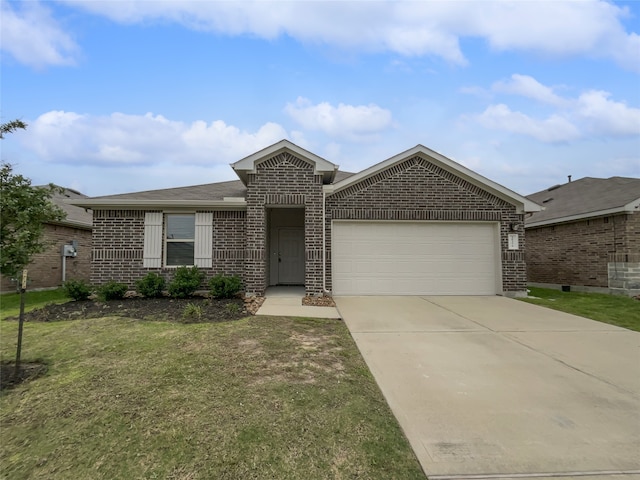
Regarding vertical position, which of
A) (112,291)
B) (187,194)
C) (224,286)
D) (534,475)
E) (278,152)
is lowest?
(534,475)

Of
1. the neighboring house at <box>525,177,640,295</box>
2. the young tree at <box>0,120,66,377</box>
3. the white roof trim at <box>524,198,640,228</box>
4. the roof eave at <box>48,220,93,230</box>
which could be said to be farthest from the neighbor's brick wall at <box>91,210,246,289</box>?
the neighboring house at <box>525,177,640,295</box>

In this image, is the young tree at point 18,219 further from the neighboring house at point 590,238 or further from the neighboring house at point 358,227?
the neighboring house at point 590,238

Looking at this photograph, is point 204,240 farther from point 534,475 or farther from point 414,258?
point 534,475

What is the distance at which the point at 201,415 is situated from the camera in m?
3.22

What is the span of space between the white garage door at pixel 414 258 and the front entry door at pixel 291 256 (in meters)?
2.80

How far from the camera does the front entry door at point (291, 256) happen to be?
43.7ft

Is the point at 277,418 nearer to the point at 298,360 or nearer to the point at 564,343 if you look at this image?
the point at 298,360

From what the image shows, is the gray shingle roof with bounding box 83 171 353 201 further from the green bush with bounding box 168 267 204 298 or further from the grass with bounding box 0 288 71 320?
the grass with bounding box 0 288 71 320

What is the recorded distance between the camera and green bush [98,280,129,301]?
9.40 m

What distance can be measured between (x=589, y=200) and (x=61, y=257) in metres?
21.4

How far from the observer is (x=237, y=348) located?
204 inches

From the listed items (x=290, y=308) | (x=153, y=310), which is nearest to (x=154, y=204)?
(x=153, y=310)

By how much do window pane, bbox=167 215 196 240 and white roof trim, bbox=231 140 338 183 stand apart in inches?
91.0

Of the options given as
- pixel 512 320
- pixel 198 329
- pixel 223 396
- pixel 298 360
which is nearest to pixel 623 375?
pixel 512 320
